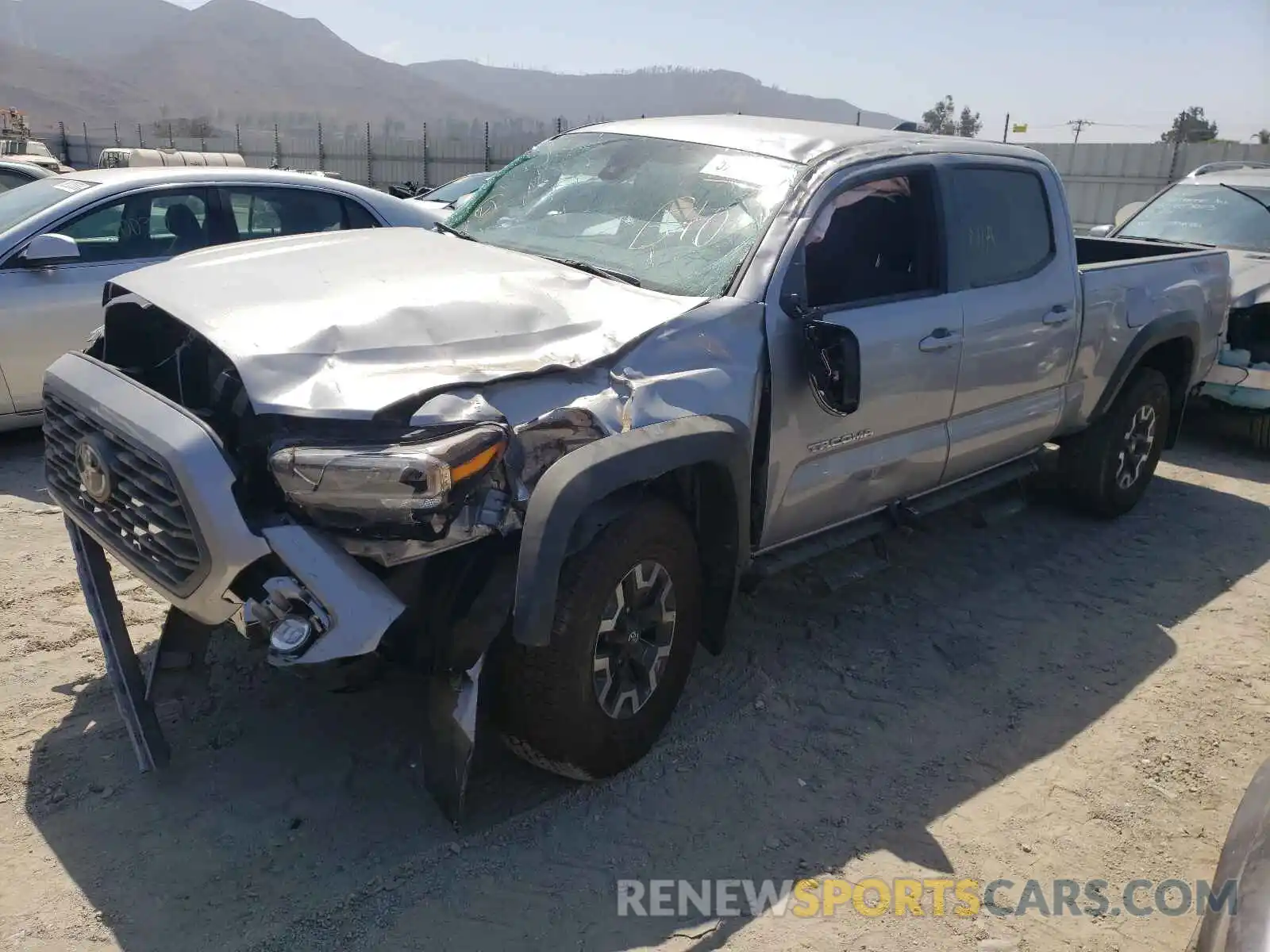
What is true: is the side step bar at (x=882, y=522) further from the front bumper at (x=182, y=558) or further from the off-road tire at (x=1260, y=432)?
the off-road tire at (x=1260, y=432)

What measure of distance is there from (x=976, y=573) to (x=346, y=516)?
12.0 ft

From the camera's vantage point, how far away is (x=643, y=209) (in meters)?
3.86

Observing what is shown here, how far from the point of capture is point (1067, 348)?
4941mm

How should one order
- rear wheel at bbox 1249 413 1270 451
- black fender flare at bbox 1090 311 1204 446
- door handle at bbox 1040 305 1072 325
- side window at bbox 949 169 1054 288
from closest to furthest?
side window at bbox 949 169 1054 288 → door handle at bbox 1040 305 1072 325 → black fender flare at bbox 1090 311 1204 446 → rear wheel at bbox 1249 413 1270 451

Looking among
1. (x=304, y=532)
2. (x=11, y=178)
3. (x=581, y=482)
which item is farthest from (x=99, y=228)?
(x=581, y=482)

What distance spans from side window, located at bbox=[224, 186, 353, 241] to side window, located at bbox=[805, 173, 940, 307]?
145 inches

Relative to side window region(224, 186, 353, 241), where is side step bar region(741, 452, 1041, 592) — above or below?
below

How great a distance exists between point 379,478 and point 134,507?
0.79 metres

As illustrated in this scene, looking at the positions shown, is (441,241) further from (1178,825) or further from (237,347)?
(1178,825)

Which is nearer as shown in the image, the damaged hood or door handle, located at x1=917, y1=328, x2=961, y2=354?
the damaged hood

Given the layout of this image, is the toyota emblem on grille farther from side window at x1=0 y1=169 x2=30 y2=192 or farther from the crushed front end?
side window at x1=0 y1=169 x2=30 y2=192

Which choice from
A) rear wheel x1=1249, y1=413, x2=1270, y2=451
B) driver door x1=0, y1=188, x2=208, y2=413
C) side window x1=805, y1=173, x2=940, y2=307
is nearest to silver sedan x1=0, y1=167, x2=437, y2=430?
driver door x1=0, y1=188, x2=208, y2=413

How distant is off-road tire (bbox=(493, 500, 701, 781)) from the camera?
2.85m

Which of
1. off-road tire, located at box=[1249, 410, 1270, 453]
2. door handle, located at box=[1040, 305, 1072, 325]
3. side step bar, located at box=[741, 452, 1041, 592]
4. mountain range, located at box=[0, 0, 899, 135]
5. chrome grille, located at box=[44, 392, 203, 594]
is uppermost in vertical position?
mountain range, located at box=[0, 0, 899, 135]
